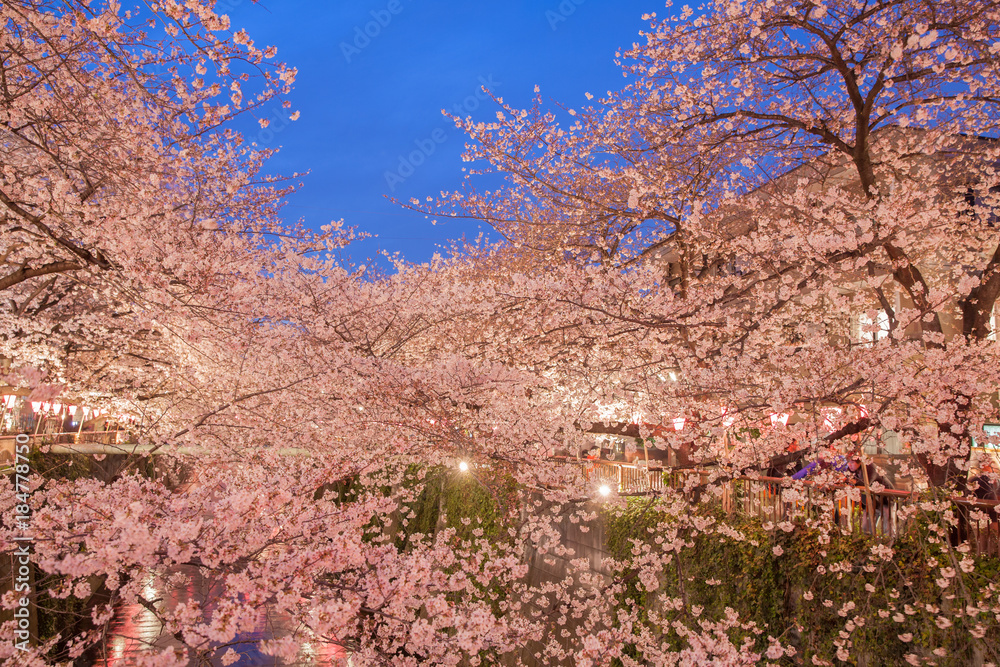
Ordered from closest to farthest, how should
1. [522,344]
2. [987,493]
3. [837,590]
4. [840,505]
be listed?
[837,590]
[987,493]
[840,505]
[522,344]

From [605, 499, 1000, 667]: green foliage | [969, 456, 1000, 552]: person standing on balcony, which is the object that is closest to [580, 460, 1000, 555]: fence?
[969, 456, 1000, 552]: person standing on balcony

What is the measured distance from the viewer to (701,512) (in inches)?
383

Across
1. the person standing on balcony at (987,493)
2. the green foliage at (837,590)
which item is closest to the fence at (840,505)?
the person standing on balcony at (987,493)

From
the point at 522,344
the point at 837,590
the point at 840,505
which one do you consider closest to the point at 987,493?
the point at 840,505

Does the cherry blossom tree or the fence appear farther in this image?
the fence

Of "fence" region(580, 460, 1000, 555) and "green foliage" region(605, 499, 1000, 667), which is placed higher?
"fence" region(580, 460, 1000, 555)

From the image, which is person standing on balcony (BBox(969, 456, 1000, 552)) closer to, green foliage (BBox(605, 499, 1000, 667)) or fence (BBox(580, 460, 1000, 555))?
fence (BBox(580, 460, 1000, 555))

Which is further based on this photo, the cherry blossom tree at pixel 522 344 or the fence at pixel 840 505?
the fence at pixel 840 505

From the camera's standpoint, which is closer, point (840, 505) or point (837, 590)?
point (837, 590)

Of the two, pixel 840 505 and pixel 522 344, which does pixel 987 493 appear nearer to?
pixel 840 505

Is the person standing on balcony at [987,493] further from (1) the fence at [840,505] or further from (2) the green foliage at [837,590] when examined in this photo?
(2) the green foliage at [837,590]

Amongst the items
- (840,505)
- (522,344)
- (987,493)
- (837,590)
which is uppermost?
(522,344)

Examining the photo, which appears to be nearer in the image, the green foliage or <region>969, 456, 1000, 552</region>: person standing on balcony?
the green foliage

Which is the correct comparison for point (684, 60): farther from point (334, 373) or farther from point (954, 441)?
point (334, 373)
